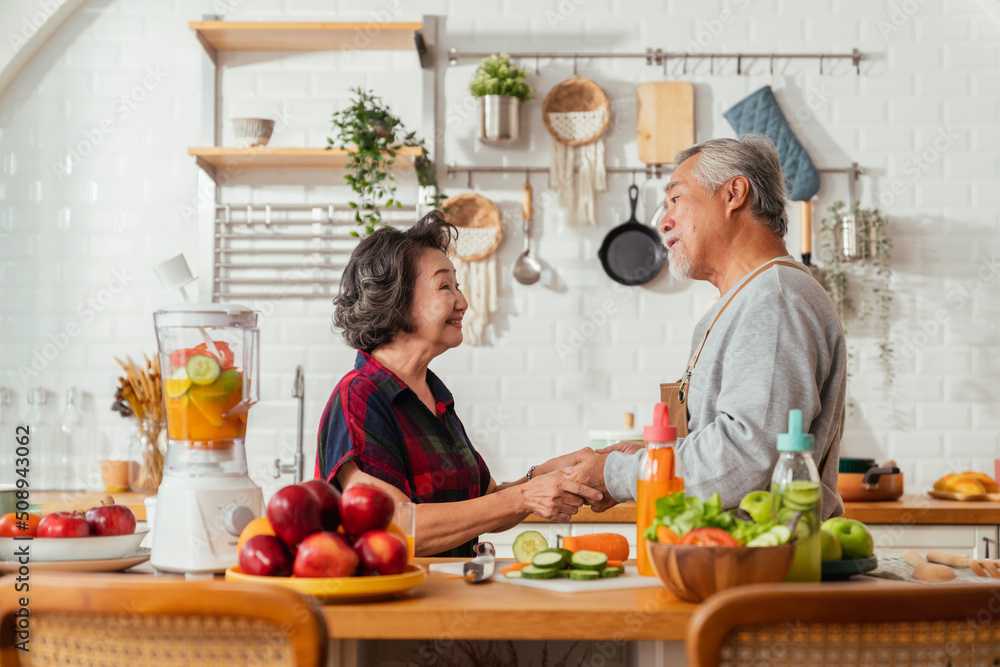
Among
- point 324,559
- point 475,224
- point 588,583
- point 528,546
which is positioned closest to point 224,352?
point 324,559

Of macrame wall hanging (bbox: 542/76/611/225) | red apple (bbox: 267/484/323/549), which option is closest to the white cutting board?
red apple (bbox: 267/484/323/549)

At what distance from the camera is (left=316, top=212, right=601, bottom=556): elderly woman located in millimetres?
1890

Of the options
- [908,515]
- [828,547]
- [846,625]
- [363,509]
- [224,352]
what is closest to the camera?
[846,625]

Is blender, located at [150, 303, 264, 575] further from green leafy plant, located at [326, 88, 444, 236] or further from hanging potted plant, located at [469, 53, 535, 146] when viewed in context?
hanging potted plant, located at [469, 53, 535, 146]

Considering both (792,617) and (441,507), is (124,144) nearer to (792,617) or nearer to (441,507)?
(441,507)

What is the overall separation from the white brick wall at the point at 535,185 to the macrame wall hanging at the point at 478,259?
0.08 m

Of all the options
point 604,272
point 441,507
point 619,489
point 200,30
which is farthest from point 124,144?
point 619,489

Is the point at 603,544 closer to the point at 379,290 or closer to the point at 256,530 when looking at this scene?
the point at 256,530

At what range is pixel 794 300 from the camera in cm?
170

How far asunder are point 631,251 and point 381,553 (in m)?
2.72

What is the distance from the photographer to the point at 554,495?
6.29ft

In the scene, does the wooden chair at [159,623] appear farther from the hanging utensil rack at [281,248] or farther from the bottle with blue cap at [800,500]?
the hanging utensil rack at [281,248]

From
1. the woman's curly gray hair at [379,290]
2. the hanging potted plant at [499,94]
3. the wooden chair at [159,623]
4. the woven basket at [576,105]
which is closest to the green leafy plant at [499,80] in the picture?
the hanging potted plant at [499,94]

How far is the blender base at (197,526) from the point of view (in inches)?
56.1
